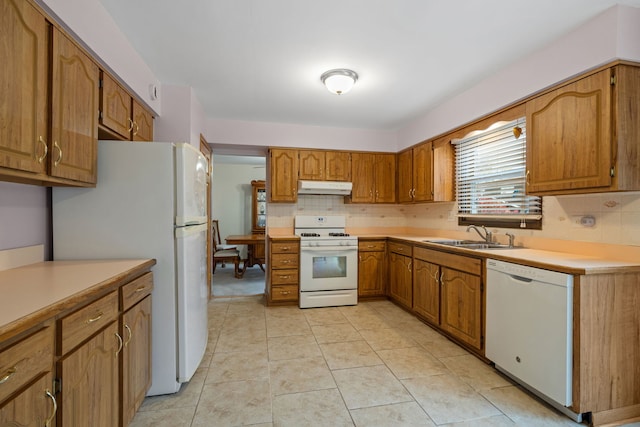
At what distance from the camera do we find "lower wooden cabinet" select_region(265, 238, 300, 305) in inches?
145

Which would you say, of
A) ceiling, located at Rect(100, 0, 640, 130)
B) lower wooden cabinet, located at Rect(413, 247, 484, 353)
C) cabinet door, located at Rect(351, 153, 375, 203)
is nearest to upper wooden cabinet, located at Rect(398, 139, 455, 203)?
cabinet door, located at Rect(351, 153, 375, 203)

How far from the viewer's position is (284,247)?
3701 millimetres

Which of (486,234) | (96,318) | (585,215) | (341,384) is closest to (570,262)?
(585,215)

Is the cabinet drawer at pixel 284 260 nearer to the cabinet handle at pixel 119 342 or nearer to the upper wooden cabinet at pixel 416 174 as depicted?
the upper wooden cabinet at pixel 416 174

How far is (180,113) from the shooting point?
284 cm

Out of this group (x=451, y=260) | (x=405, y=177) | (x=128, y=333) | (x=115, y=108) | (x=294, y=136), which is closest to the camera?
(x=128, y=333)

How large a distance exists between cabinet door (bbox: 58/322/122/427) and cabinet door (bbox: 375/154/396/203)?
139 inches

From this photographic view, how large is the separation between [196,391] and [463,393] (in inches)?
69.1

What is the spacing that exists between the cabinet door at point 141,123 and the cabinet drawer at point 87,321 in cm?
149

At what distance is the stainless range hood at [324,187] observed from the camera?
3889 millimetres

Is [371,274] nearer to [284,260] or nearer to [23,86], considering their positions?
[284,260]

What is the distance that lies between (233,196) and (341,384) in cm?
562

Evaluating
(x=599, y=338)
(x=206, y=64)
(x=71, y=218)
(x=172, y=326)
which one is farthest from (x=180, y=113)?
(x=599, y=338)

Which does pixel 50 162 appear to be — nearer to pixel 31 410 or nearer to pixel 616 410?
pixel 31 410
